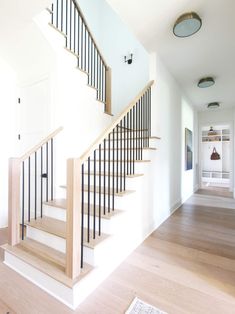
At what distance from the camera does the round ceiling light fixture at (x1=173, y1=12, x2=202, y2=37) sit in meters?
2.08

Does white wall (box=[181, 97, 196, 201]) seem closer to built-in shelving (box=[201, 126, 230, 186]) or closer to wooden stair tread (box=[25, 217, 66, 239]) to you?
wooden stair tread (box=[25, 217, 66, 239])

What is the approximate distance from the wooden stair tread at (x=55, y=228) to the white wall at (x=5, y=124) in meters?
1.08

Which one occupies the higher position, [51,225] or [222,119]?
[222,119]

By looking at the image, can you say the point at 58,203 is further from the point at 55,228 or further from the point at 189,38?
the point at 189,38

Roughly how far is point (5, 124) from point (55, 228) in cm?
197

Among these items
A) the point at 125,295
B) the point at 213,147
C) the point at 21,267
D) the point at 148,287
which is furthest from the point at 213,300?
the point at 213,147

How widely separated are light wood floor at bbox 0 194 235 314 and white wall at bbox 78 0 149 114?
3.64 m

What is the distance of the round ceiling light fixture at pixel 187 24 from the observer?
208cm

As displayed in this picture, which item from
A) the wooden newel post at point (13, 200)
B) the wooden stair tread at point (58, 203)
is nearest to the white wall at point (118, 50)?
the wooden stair tread at point (58, 203)

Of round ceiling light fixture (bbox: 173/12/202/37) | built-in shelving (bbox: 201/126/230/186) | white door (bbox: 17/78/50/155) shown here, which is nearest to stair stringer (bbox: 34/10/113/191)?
white door (bbox: 17/78/50/155)

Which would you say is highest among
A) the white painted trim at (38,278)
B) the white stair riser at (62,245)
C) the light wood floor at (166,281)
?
the white stair riser at (62,245)

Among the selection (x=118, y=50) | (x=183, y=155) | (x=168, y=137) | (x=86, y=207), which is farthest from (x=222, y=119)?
(x=86, y=207)

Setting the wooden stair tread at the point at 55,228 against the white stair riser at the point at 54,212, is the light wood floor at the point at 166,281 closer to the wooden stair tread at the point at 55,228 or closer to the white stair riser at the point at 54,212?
the wooden stair tread at the point at 55,228

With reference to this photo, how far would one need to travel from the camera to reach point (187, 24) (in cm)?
215
